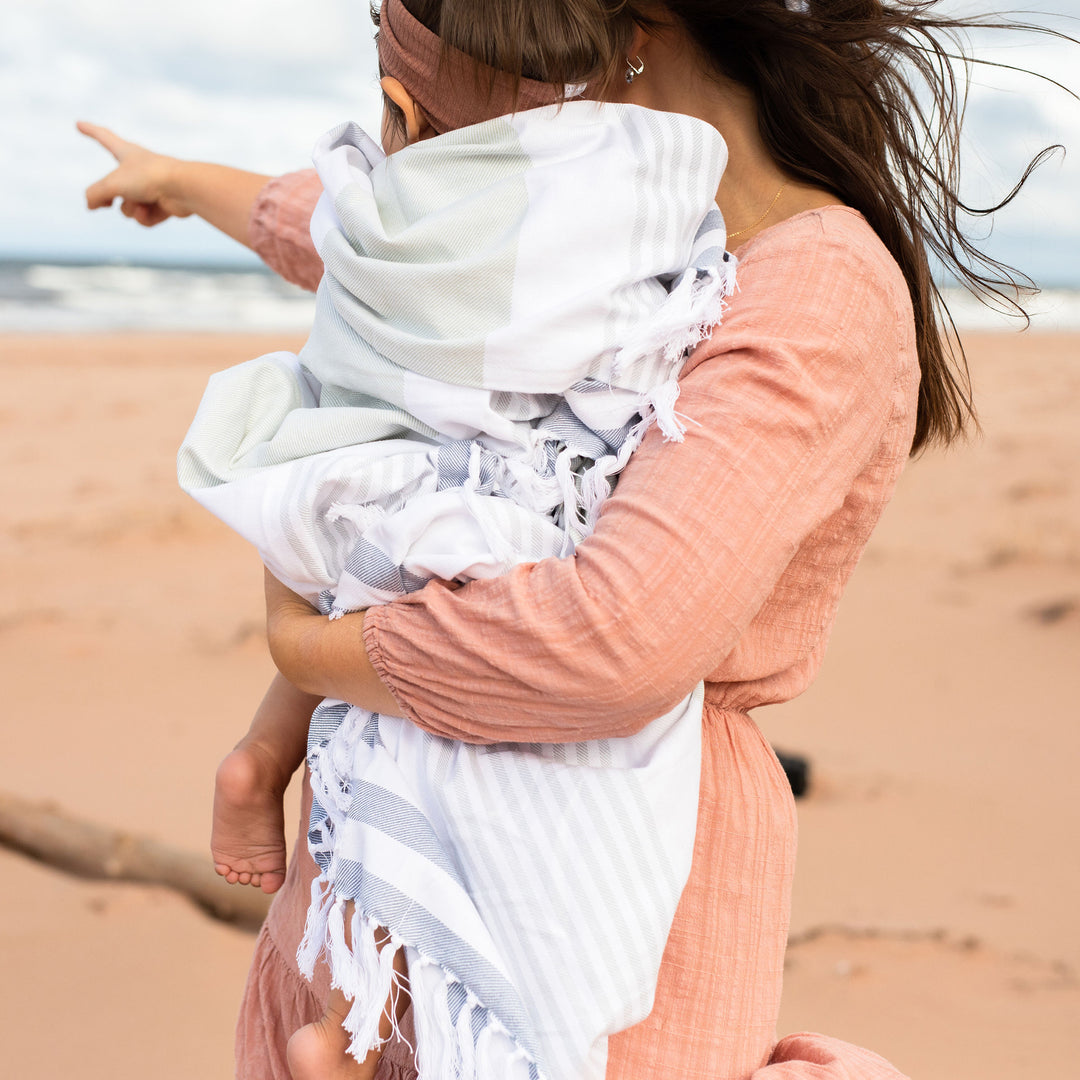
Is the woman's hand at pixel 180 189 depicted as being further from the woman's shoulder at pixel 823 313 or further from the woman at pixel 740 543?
the woman's shoulder at pixel 823 313

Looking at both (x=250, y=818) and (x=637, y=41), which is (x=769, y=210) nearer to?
(x=637, y=41)

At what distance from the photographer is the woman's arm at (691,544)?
2.65 ft

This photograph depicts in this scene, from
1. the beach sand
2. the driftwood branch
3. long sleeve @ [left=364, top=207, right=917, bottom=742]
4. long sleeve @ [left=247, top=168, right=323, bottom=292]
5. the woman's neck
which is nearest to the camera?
long sleeve @ [left=364, top=207, right=917, bottom=742]

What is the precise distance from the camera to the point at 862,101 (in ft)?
3.59

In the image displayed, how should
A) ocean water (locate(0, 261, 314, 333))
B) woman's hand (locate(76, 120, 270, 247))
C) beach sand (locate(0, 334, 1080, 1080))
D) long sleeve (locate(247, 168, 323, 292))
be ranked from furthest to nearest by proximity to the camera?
ocean water (locate(0, 261, 314, 333)) → beach sand (locate(0, 334, 1080, 1080)) → woman's hand (locate(76, 120, 270, 247)) → long sleeve (locate(247, 168, 323, 292))

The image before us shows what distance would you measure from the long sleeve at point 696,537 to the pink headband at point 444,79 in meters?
0.26

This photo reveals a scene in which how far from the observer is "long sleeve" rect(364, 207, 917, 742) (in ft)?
2.65

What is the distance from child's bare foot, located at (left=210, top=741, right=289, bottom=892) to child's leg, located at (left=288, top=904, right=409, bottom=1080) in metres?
0.28

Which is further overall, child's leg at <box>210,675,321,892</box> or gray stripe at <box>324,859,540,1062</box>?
child's leg at <box>210,675,321,892</box>

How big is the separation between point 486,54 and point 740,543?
1.51 ft

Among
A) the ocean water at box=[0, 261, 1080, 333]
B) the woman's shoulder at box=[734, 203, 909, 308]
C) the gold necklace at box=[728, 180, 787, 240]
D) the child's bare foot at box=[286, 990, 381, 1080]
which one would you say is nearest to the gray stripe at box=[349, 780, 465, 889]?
the child's bare foot at box=[286, 990, 381, 1080]

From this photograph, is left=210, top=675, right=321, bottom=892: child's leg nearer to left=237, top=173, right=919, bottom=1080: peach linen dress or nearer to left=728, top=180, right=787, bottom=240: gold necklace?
left=237, top=173, right=919, bottom=1080: peach linen dress

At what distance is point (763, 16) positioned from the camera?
1.03 meters

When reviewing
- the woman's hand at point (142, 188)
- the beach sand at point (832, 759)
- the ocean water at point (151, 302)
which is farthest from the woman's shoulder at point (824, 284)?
the ocean water at point (151, 302)
